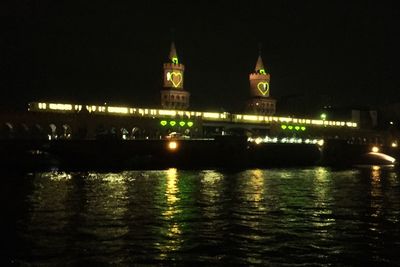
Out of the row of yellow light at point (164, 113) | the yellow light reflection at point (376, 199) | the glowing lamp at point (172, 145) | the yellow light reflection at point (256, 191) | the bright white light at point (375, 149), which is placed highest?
the row of yellow light at point (164, 113)

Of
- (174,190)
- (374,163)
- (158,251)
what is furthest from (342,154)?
(158,251)

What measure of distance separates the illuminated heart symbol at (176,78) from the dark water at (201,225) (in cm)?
13971

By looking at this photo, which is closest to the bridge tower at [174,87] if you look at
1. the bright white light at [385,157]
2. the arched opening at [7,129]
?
the bright white light at [385,157]

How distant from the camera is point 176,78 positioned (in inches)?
7594

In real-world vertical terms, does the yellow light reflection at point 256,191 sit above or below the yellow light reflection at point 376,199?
above

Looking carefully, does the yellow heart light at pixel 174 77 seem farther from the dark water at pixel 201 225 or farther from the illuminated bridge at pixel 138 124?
the dark water at pixel 201 225

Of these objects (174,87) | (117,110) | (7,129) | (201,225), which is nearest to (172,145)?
(7,129)

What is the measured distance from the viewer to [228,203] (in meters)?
41.0

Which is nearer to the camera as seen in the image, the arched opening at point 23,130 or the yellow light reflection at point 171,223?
the yellow light reflection at point 171,223

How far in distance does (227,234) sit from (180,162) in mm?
63956

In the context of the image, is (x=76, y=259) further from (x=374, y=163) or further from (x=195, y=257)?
(x=374, y=163)

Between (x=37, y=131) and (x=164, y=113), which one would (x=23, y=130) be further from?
(x=164, y=113)

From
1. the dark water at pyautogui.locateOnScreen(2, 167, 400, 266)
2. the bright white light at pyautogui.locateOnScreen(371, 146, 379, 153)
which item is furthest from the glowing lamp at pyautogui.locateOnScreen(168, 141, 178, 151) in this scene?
the bright white light at pyautogui.locateOnScreen(371, 146, 379, 153)

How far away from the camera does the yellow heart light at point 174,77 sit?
19162cm
